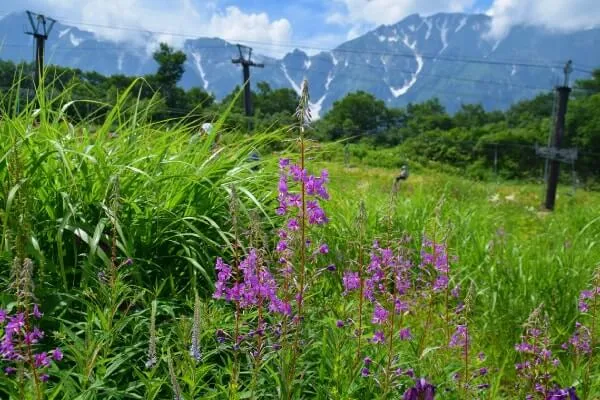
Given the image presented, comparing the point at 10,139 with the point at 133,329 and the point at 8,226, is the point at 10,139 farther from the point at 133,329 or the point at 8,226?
the point at 133,329

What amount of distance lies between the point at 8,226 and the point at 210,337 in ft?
4.26

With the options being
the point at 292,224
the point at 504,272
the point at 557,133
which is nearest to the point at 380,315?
the point at 292,224

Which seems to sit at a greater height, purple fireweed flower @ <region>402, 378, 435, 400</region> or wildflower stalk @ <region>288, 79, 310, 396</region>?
wildflower stalk @ <region>288, 79, 310, 396</region>

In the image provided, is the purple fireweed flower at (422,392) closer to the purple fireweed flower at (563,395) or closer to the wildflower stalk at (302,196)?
the wildflower stalk at (302,196)

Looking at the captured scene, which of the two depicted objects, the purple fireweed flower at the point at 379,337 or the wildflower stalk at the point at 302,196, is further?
the purple fireweed flower at the point at 379,337

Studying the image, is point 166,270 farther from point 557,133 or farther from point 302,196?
point 557,133

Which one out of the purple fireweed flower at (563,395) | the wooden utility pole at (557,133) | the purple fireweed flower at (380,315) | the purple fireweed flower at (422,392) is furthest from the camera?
the wooden utility pole at (557,133)

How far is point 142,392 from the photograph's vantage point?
83.2 inches

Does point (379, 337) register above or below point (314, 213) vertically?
below

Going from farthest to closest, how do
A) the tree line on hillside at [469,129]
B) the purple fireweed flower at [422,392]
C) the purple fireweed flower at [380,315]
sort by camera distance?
the tree line on hillside at [469,129]
the purple fireweed flower at [380,315]
the purple fireweed flower at [422,392]

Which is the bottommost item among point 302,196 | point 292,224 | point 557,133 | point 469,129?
point 469,129

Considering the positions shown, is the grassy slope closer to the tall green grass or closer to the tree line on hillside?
the tall green grass

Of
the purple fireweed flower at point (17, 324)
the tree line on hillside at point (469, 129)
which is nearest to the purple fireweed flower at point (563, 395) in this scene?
the purple fireweed flower at point (17, 324)

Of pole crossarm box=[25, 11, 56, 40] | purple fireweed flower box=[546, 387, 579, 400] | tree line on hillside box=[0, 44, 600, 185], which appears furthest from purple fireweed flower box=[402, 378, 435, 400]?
tree line on hillside box=[0, 44, 600, 185]
